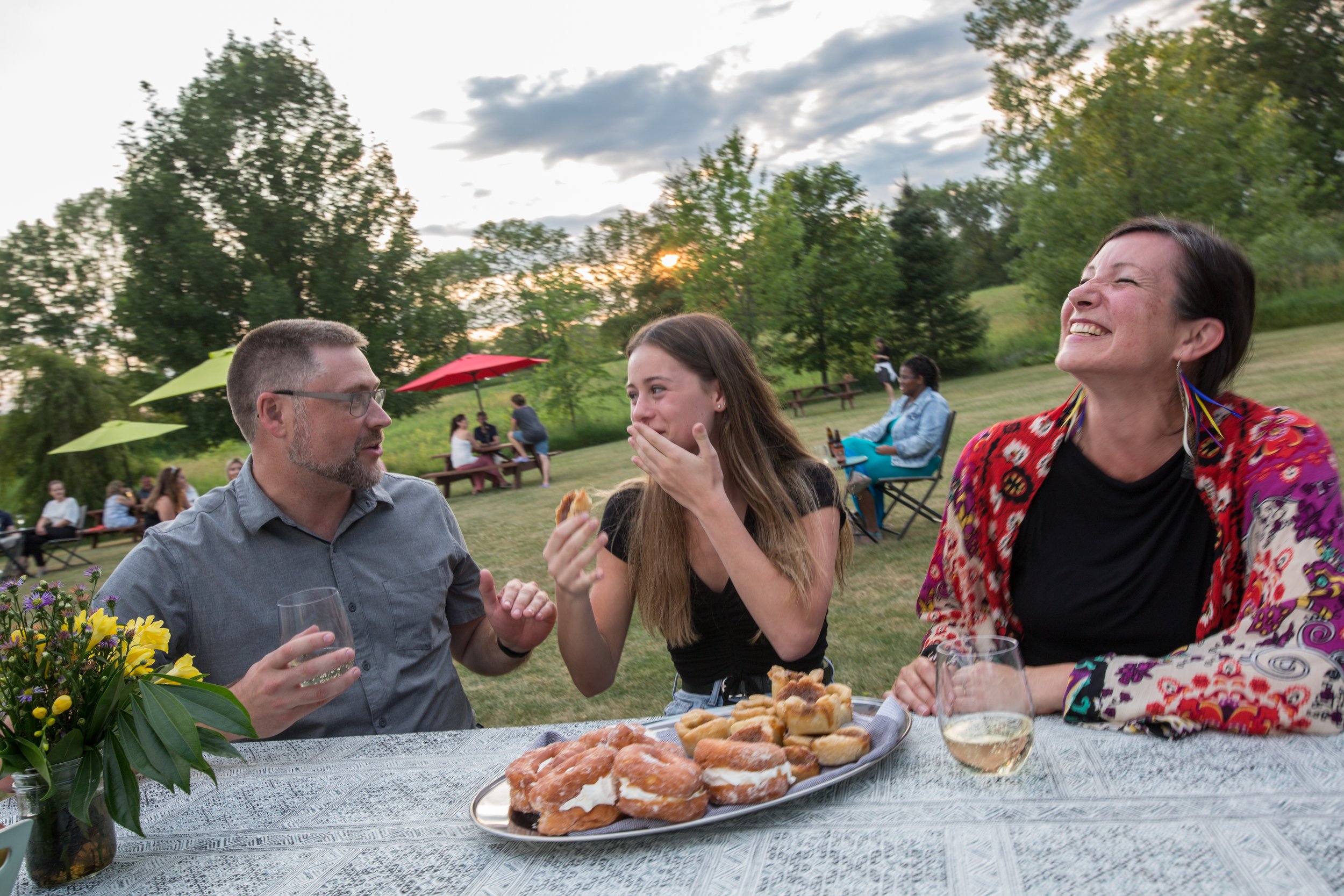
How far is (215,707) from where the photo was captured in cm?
141

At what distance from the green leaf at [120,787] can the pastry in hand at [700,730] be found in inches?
32.6

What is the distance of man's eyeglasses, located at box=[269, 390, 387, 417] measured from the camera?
2566 millimetres

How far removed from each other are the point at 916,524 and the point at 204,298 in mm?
24648

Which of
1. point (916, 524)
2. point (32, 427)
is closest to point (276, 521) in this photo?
point (916, 524)

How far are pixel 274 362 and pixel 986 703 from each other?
2.19 metres

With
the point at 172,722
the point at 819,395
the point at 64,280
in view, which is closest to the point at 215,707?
the point at 172,722

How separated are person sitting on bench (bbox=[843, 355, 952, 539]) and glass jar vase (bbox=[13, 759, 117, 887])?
6998mm

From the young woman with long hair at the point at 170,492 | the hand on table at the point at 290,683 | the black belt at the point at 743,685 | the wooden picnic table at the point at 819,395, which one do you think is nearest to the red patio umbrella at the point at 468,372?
the young woman with long hair at the point at 170,492

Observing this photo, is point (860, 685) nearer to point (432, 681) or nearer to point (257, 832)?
point (432, 681)

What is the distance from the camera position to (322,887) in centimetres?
123

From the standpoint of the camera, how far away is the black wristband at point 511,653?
2.48 m

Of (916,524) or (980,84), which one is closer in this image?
(916,524)

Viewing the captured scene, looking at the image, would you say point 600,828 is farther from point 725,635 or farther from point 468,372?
point 468,372

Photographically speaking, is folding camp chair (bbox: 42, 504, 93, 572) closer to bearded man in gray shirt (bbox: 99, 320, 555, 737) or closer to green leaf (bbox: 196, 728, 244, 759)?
bearded man in gray shirt (bbox: 99, 320, 555, 737)
